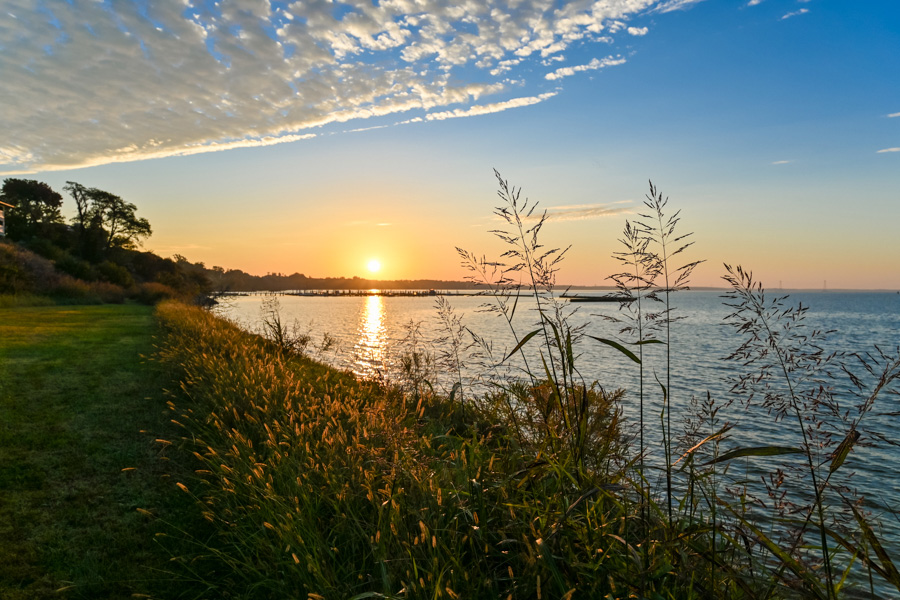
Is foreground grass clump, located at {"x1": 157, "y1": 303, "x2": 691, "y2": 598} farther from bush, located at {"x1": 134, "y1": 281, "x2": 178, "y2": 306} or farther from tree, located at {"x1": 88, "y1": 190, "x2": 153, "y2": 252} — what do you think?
tree, located at {"x1": 88, "y1": 190, "x2": 153, "y2": 252}

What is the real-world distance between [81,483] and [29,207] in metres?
68.0

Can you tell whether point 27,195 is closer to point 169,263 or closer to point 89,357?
point 169,263

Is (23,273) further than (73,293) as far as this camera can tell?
No

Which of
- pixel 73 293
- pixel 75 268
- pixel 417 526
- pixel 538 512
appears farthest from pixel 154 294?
pixel 538 512

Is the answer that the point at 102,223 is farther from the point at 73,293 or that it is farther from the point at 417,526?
the point at 417,526

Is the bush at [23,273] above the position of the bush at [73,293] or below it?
above

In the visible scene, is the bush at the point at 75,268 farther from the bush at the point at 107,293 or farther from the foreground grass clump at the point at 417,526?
the foreground grass clump at the point at 417,526

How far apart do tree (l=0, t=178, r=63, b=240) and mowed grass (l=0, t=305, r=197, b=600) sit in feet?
170

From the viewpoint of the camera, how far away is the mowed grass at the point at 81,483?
3.63 meters

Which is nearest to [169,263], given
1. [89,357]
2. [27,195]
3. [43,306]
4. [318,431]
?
[27,195]

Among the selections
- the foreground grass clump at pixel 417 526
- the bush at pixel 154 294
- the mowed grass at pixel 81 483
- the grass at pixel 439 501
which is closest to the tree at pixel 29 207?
the bush at pixel 154 294

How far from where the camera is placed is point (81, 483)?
202 inches

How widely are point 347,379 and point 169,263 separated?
67.8 m

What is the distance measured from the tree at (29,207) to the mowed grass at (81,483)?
51952 mm
